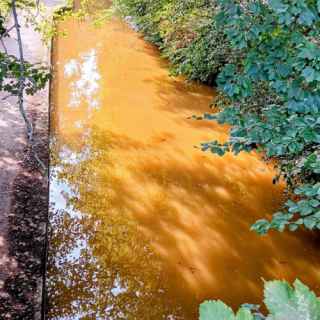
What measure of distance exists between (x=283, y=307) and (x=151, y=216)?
4496 millimetres

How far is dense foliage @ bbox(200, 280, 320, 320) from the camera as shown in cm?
55

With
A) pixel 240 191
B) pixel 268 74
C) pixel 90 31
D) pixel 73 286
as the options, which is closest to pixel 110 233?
pixel 73 286

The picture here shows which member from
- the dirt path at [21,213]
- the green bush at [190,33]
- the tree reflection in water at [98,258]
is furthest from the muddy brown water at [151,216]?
the green bush at [190,33]

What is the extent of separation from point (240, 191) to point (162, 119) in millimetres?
2133

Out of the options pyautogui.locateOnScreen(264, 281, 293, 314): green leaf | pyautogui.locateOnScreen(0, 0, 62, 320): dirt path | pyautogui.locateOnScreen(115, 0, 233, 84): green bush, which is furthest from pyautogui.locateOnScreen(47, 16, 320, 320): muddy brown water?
pyautogui.locateOnScreen(264, 281, 293, 314): green leaf

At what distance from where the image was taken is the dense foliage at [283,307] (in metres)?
0.55

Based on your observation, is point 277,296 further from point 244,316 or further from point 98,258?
point 98,258

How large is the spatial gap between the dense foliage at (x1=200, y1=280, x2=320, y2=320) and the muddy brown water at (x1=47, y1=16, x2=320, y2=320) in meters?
2.38

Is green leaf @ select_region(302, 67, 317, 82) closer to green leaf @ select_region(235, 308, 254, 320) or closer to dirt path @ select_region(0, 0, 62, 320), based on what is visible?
green leaf @ select_region(235, 308, 254, 320)

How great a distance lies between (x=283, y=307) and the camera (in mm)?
565

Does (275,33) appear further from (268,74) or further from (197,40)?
(197,40)

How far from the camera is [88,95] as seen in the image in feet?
26.2

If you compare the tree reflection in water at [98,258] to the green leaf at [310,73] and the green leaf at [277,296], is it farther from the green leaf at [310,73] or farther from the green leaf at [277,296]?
the green leaf at [277,296]

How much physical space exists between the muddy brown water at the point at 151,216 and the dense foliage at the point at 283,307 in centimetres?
238
